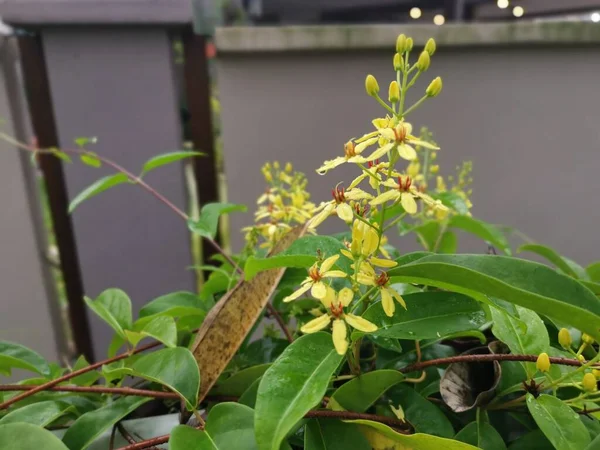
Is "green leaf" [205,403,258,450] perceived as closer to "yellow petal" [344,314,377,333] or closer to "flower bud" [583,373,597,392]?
"yellow petal" [344,314,377,333]

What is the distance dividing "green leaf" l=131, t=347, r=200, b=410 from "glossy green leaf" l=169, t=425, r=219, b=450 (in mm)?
18

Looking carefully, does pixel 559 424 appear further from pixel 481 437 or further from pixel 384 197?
pixel 384 197

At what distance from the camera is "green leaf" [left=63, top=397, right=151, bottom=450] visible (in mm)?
355

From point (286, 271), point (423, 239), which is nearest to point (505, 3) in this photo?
point (423, 239)

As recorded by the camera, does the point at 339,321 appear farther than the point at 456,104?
No

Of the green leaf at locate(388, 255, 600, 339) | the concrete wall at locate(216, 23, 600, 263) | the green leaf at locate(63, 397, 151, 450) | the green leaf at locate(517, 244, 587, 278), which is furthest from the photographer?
the concrete wall at locate(216, 23, 600, 263)

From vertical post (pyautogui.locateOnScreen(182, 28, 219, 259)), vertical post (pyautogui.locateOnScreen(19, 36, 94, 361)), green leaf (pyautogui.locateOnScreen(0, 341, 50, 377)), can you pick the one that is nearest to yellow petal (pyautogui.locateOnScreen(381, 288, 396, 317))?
green leaf (pyautogui.locateOnScreen(0, 341, 50, 377))

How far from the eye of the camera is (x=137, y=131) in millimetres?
1090

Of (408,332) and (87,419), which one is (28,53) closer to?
(87,419)

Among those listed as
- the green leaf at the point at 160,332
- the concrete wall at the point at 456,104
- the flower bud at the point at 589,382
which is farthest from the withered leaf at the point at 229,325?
the concrete wall at the point at 456,104

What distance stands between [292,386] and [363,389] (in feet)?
0.25

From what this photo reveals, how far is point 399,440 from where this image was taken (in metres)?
0.29

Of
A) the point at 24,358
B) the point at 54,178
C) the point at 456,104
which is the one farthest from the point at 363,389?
the point at 54,178

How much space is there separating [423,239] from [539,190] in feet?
2.28
